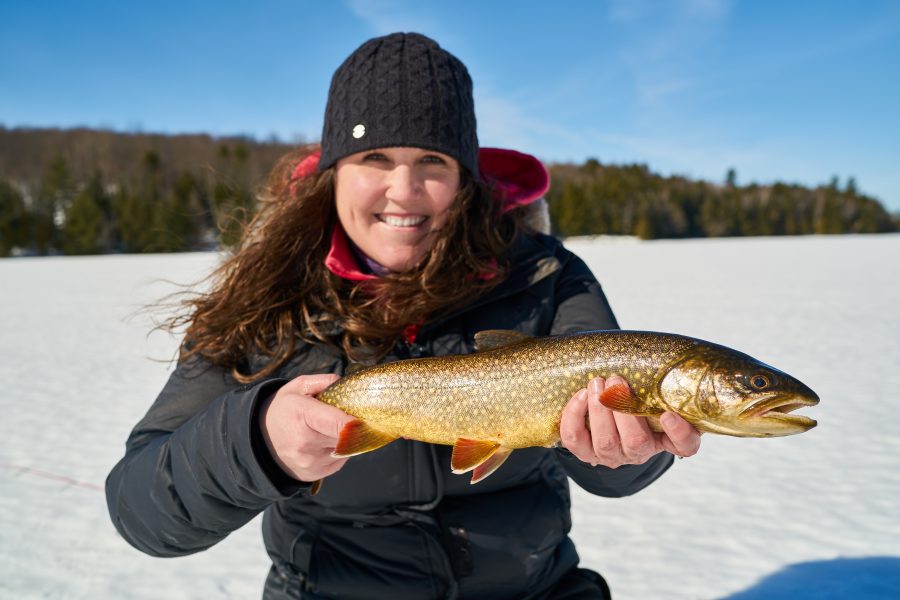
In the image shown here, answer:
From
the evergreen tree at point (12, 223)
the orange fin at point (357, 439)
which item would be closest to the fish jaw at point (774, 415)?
the orange fin at point (357, 439)

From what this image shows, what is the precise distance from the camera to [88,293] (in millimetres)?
23062

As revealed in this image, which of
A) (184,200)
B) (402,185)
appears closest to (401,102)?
(402,185)

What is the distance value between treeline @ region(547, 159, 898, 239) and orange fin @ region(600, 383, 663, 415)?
77419 mm

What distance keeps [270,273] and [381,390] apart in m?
1.05

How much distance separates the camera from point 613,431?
6.98 feet

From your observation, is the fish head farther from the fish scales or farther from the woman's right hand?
the woman's right hand

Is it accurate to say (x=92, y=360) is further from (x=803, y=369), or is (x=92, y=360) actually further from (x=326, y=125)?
(x=803, y=369)

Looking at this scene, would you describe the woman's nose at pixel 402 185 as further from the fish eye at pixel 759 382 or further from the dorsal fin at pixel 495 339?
the fish eye at pixel 759 382

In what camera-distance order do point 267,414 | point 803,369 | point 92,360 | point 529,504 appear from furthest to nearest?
point 92,360
point 803,369
point 529,504
point 267,414

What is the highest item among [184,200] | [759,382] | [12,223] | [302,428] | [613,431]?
[184,200]

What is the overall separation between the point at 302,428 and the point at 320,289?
1085mm

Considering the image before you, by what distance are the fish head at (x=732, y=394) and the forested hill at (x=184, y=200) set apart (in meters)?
39.6

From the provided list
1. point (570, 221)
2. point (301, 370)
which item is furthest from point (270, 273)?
point (570, 221)

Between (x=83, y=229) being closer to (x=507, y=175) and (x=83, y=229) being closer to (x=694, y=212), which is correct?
(x=507, y=175)
